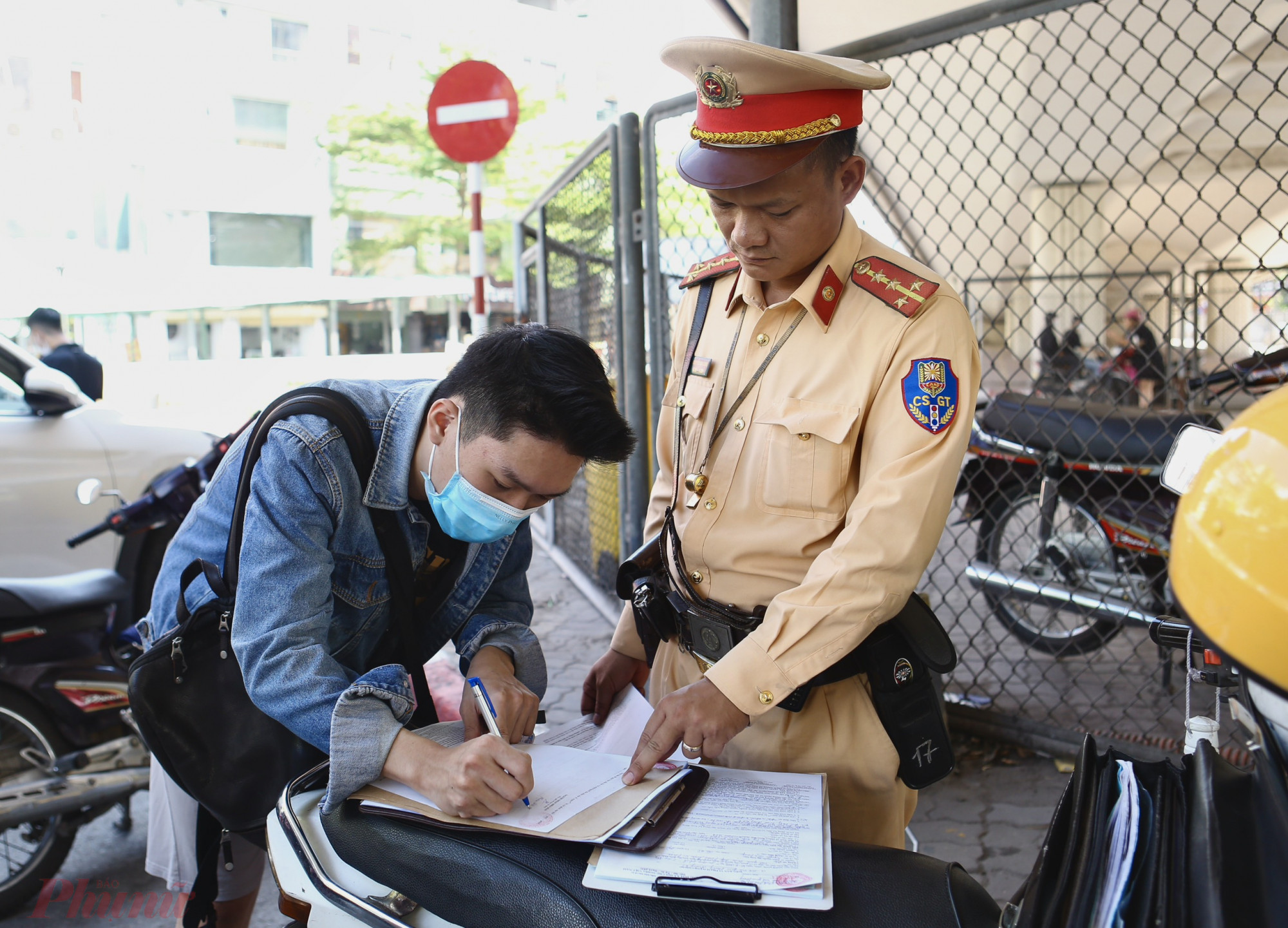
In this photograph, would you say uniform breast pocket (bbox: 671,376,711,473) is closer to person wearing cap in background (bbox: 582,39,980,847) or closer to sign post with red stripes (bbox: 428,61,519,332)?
person wearing cap in background (bbox: 582,39,980,847)

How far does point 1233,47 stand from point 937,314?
179 cm

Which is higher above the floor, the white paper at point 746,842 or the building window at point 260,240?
the building window at point 260,240

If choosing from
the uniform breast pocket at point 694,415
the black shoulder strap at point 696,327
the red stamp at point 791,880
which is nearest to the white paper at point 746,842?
the red stamp at point 791,880

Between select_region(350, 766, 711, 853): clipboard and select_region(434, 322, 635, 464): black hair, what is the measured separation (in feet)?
1.67

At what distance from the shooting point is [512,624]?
161 centimetres

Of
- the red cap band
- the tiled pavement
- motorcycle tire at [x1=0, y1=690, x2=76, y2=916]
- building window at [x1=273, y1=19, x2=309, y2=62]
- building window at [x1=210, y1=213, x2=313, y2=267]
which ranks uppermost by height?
building window at [x1=273, y1=19, x2=309, y2=62]

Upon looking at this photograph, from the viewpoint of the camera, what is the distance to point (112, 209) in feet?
72.2

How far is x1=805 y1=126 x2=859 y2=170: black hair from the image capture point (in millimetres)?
1426

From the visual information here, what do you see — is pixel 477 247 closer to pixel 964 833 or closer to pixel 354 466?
pixel 964 833

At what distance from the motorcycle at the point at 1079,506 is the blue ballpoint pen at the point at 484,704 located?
2.53 metres

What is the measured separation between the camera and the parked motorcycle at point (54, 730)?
8.06 ft

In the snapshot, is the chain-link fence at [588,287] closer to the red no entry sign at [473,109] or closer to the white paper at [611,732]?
the red no entry sign at [473,109]

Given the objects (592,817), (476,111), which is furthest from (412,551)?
(476,111)

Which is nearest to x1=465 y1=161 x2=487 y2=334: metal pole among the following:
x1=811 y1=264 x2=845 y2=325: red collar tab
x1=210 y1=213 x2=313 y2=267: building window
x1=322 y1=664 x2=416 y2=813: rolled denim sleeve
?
x1=811 y1=264 x2=845 y2=325: red collar tab
